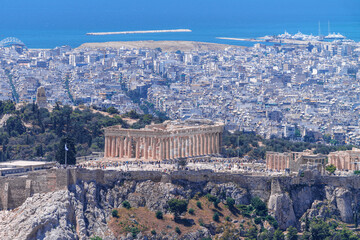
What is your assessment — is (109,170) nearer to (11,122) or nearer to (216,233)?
(216,233)

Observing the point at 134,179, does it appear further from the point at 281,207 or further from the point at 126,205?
the point at 281,207

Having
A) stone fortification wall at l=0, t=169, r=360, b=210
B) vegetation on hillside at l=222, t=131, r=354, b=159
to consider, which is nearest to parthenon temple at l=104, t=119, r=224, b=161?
vegetation on hillside at l=222, t=131, r=354, b=159

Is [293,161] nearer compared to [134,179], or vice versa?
[134,179]

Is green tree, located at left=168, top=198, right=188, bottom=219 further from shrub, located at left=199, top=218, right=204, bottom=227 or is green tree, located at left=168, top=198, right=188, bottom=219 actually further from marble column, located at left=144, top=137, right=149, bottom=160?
marble column, located at left=144, top=137, right=149, bottom=160

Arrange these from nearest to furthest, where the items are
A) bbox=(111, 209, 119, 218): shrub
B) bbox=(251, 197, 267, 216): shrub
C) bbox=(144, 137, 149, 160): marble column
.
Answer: bbox=(111, 209, 119, 218): shrub → bbox=(251, 197, 267, 216): shrub → bbox=(144, 137, 149, 160): marble column

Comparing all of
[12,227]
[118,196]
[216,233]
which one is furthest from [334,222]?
[12,227]

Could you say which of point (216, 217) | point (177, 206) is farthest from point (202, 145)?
point (177, 206)
